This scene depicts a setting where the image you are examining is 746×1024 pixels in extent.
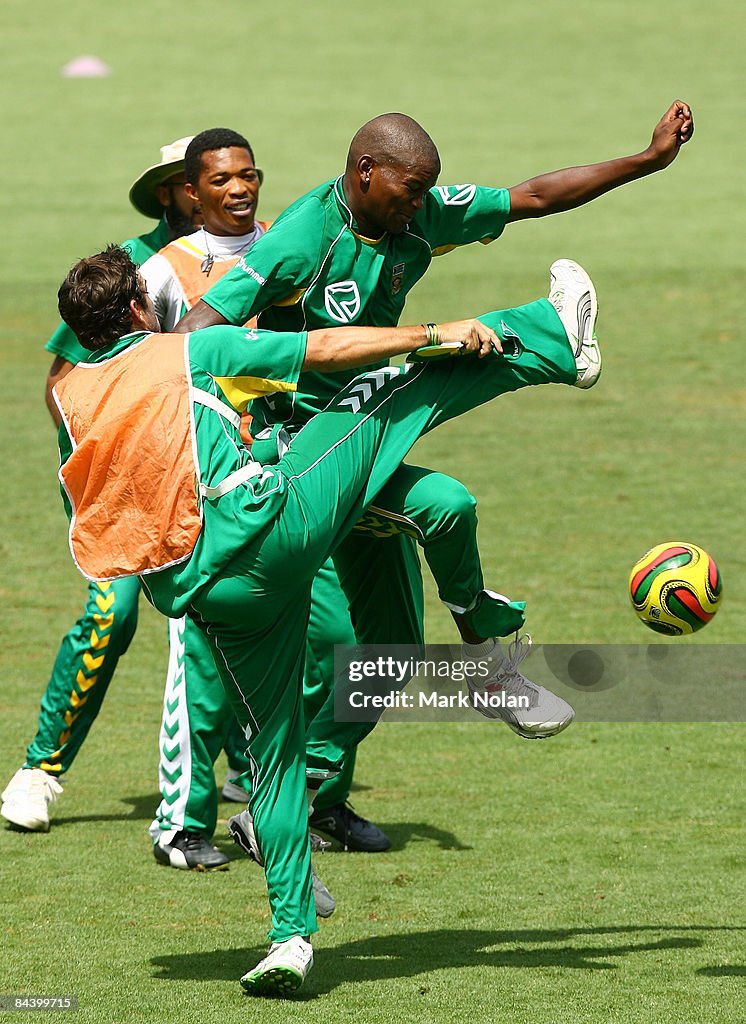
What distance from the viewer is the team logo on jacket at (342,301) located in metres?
5.61

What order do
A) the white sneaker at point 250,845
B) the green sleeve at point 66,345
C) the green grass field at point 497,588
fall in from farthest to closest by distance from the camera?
the green sleeve at point 66,345 → the white sneaker at point 250,845 → the green grass field at point 497,588

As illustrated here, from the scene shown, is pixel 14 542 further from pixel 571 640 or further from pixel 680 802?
pixel 680 802

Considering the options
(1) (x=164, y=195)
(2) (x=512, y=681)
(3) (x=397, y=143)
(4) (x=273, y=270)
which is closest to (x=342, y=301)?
(4) (x=273, y=270)

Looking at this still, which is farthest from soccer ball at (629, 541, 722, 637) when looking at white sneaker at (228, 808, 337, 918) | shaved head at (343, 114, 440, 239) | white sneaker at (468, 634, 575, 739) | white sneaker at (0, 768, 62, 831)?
white sneaker at (0, 768, 62, 831)

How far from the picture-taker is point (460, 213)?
5938 millimetres

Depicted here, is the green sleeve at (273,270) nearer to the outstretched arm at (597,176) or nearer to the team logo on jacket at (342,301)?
the team logo on jacket at (342,301)

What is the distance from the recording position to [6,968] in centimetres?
545

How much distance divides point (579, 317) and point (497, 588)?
484 cm

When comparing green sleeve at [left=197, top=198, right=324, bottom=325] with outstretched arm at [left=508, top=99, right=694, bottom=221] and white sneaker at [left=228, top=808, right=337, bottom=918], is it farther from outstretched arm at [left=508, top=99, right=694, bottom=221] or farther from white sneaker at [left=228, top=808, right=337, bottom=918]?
white sneaker at [left=228, top=808, right=337, bottom=918]

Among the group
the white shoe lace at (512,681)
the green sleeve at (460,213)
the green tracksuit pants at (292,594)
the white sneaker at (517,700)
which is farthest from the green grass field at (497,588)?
the green sleeve at (460,213)

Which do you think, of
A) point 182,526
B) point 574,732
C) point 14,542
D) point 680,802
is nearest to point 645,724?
point 574,732

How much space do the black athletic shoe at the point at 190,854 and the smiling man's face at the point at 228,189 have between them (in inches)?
98.7

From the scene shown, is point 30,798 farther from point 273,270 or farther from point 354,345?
point 354,345

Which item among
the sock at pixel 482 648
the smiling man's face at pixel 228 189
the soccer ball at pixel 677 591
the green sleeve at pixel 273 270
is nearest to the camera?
the green sleeve at pixel 273 270
